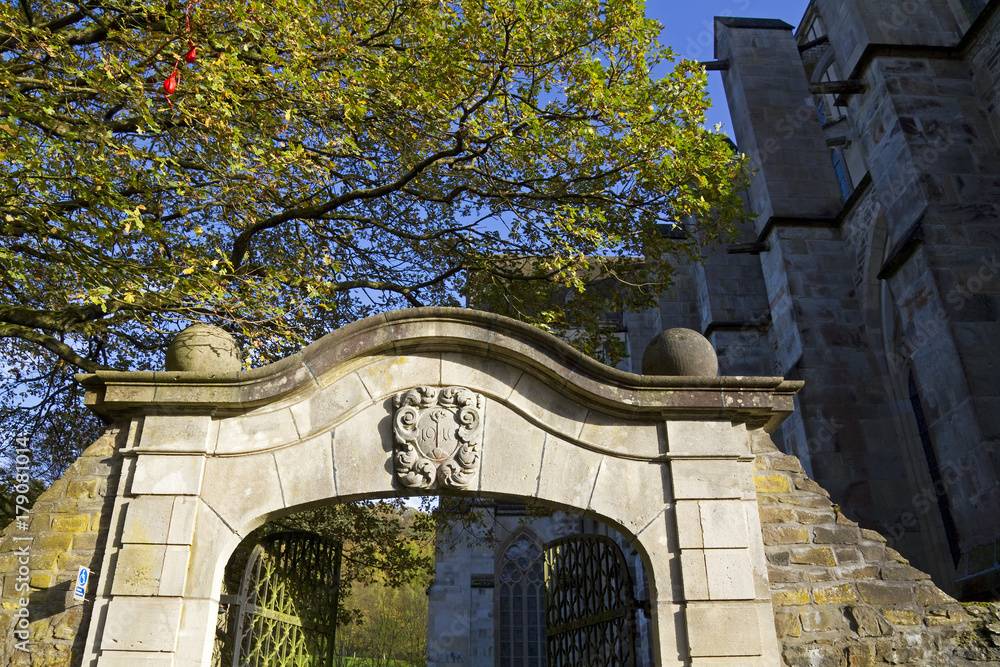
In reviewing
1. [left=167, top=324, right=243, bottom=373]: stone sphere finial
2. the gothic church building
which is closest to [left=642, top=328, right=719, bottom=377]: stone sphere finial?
[left=167, top=324, right=243, bottom=373]: stone sphere finial

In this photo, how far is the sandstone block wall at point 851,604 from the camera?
4.36 meters

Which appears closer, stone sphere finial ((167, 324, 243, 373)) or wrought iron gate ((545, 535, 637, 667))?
stone sphere finial ((167, 324, 243, 373))

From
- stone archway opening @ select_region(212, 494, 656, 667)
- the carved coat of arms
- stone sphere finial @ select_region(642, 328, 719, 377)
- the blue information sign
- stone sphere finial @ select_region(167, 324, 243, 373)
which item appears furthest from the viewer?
stone archway opening @ select_region(212, 494, 656, 667)

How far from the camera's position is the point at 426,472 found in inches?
182

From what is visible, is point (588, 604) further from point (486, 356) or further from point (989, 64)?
point (989, 64)

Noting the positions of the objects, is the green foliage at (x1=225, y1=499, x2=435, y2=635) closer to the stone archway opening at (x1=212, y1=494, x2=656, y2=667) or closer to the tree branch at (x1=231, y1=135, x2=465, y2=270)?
the stone archway opening at (x1=212, y1=494, x2=656, y2=667)

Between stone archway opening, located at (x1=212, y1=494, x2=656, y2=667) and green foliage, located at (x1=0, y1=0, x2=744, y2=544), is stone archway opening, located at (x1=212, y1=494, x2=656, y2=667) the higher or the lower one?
the lower one

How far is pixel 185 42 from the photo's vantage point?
5.41 metres

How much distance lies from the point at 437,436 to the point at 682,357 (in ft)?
5.60

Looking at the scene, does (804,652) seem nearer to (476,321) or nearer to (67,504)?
(476,321)

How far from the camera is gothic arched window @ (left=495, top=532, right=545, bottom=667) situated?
1504cm

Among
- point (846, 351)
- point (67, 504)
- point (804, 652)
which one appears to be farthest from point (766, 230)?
point (67, 504)

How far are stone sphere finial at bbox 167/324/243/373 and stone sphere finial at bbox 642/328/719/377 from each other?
9.02 ft

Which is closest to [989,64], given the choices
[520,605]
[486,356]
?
[486,356]
